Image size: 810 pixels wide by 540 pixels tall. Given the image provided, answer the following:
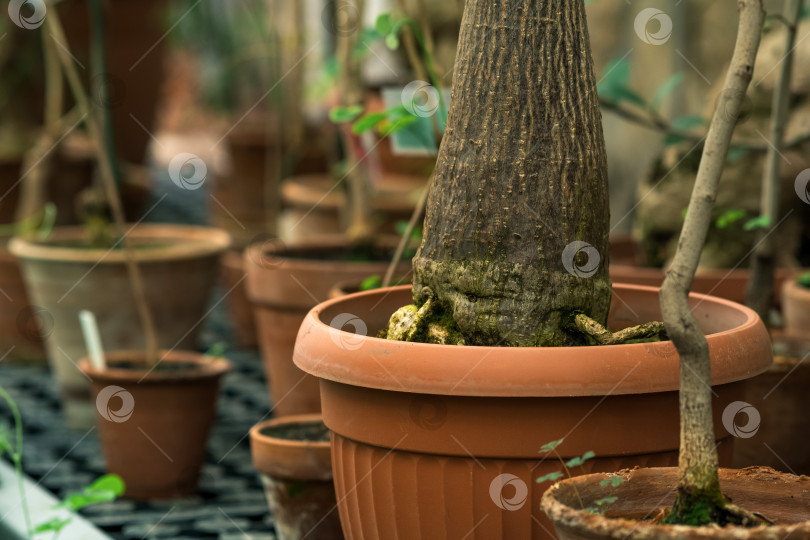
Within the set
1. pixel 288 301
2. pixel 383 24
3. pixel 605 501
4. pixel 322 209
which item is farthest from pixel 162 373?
pixel 605 501

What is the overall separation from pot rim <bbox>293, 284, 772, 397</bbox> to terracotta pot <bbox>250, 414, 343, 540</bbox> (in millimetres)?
517

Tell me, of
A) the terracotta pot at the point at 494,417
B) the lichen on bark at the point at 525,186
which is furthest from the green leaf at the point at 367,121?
the terracotta pot at the point at 494,417

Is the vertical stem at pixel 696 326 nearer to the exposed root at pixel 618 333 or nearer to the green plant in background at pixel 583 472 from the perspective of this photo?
the green plant in background at pixel 583 472

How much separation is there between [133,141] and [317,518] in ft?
15.5

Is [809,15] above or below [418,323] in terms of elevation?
above

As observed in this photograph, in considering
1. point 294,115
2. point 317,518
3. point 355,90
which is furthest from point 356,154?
point 294,115

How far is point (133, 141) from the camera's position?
632cm

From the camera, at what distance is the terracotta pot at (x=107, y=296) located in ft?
9.73

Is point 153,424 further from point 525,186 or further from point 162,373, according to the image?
point 525,186

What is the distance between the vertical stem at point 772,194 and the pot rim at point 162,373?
47.1 inches

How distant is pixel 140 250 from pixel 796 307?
1.76 meters

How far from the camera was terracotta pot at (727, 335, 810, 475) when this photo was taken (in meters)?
2.01

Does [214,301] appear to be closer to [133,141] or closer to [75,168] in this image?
[75,168]

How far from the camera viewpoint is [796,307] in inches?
92.7
